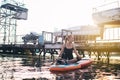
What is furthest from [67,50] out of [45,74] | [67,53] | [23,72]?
[23,72]

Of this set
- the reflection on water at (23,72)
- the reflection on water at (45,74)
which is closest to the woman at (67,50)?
the reflection on water at (45,74)

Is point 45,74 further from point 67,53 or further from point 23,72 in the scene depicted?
point 67,53

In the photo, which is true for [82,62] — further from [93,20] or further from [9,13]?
[9,13]

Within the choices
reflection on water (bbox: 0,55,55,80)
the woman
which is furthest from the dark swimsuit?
reflection on water (bbox: 0,55,55,80)

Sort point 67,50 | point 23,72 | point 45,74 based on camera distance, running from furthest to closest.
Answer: point 67,50 < point 23,72 < point 45,74

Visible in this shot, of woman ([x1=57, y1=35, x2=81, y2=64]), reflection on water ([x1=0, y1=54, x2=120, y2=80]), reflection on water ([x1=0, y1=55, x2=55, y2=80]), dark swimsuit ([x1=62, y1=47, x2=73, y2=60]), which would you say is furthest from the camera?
dark swimsuit ([x1=62, y1=47, x2=73, y2=60])

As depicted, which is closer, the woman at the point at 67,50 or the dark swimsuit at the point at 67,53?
the woman at the point at 67,50

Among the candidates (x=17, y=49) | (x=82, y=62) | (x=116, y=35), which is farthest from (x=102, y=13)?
(x=17, y=49)

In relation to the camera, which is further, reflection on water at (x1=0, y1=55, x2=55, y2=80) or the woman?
the woman

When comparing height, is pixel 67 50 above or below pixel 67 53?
above

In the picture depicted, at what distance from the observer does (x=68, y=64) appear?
1268 centimetres

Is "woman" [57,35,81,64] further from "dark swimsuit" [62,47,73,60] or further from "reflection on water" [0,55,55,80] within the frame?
"reflection on water" [0,55,55,80]

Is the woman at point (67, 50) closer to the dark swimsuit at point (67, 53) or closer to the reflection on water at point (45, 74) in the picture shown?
the dark swimsuit at point (67, 53)

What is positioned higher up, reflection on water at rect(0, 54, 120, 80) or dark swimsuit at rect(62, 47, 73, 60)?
dark swimsuit at rect(62, 47, 73, 60)
